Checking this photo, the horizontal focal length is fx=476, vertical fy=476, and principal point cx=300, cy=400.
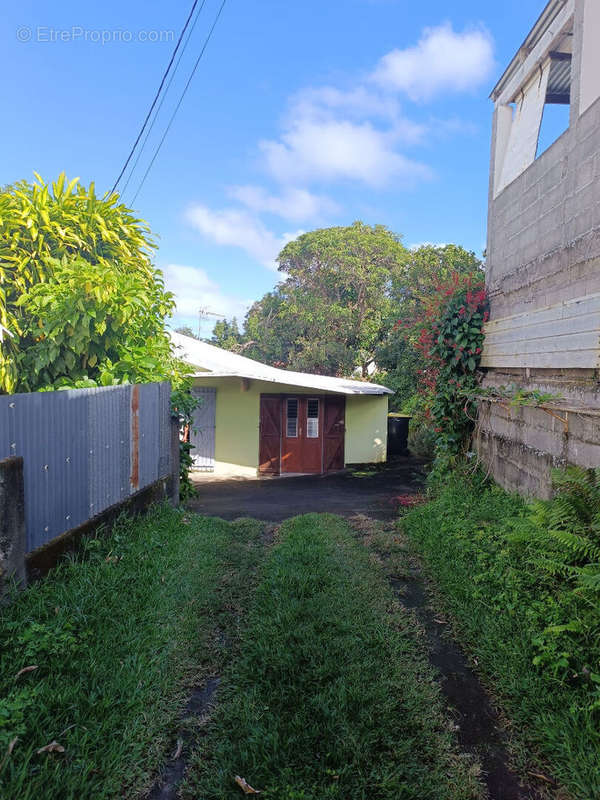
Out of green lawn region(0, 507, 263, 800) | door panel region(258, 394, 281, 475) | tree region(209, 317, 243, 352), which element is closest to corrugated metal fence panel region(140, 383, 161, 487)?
green lawn region(0, 507, 263, 800)

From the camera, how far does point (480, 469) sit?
6.77 meters

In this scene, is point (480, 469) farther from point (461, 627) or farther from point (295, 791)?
point (295, 791)

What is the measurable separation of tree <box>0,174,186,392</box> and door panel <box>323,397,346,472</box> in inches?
303

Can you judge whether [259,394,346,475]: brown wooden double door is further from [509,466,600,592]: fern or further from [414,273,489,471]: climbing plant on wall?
[509,466,600,592]: fern

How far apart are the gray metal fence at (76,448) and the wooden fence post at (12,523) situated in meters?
0.18

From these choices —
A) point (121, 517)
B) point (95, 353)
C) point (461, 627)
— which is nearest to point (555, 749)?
point (461, 627)

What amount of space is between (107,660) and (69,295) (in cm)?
→ 392

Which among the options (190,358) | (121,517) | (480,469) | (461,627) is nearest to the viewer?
(461,627)

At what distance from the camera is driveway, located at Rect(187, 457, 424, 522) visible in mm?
7971

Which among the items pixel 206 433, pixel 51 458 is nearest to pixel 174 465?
pixel 51 458

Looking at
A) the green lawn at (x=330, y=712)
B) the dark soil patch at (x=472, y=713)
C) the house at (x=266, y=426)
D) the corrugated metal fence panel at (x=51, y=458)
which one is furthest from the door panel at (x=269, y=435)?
the dark soil patch at (x=472, y=713)

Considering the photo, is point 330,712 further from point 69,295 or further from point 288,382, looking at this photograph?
point 288,382

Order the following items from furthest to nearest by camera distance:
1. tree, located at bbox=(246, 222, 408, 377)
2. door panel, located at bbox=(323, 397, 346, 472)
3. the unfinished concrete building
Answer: tree, located at bbox=(246, 222, 408, 377), door panel, located at bbox=(323, 397, 346, 472), the unfinished concrete building

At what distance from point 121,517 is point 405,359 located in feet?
35.9
